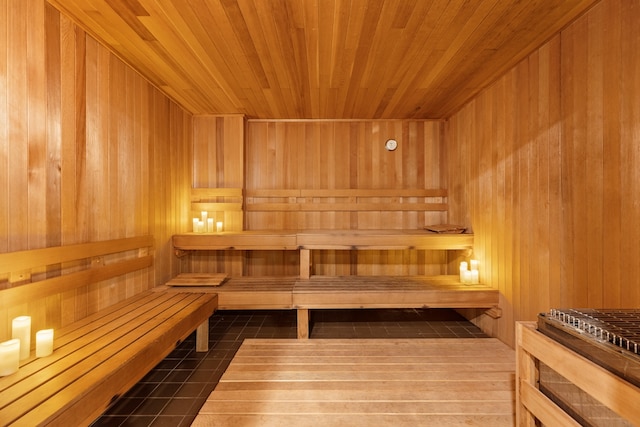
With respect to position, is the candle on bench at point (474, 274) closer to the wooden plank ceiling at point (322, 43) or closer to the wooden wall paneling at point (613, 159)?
the wooden wall paneling at point (613, 159)

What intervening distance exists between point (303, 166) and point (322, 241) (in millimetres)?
1278

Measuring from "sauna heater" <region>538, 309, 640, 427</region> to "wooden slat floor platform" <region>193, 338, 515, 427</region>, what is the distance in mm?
730

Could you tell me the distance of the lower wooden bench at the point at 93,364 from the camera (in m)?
1.16

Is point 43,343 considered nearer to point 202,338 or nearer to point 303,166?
point 202,338

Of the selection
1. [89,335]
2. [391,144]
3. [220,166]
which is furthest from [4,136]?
[391,144]

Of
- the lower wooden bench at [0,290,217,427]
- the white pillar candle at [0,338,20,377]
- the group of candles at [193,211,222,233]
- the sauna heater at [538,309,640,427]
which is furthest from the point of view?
the group of candles at [193,211,222,233]

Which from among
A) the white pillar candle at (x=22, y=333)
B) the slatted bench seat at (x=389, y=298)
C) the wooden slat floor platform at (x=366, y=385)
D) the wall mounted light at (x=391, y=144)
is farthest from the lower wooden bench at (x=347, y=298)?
the wall mounted light at (x=391, y=144)

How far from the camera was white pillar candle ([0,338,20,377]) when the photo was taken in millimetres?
1339

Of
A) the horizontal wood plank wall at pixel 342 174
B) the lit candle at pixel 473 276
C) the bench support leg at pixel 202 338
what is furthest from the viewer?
the horizontal wood plank wall at pixel 342 174

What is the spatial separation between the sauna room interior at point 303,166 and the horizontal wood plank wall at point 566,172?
1 cm

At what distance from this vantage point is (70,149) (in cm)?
203

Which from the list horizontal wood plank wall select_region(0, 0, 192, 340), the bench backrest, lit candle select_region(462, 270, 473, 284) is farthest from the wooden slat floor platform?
horizontal wood plank wall select_region(0, 0, 192, 340)

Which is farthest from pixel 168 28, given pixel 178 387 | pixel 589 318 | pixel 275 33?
pixel 589 318

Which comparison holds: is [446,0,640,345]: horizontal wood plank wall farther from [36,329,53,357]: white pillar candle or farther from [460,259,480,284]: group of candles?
[36,329,53,357]: white pillar candle
